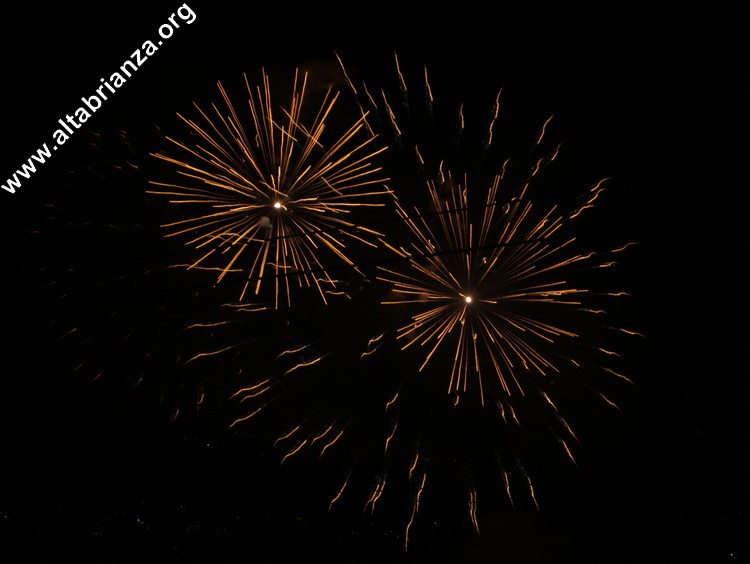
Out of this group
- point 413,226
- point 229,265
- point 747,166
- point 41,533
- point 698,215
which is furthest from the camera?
point 41,533

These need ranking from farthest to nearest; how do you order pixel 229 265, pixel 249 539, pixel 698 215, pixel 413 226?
pixel 249 539 < pixel 413 226 < pixel 229 265 < pixel 698 215

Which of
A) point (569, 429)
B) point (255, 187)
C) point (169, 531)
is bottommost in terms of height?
point (169, 531)

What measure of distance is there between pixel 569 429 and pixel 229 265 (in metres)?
4.95

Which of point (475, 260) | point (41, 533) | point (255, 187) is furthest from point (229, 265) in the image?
point (41, 533)

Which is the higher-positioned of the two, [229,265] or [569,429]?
[229,265]

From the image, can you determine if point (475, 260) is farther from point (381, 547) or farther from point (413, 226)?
point (381, 547)

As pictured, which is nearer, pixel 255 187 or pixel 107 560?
pixel 255 187

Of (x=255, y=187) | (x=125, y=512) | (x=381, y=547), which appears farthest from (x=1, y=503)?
(x=255, y=187)

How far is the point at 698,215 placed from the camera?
411 cm

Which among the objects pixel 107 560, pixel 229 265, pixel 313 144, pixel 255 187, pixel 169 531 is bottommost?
pixel 107 560

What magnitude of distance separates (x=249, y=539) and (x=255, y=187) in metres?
6.98

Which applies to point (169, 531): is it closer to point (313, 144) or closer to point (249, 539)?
point (249, 539)

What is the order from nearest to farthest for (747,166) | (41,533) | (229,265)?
(747,166)
(229,265)
(41,533)

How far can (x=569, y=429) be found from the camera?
7.89 meters
